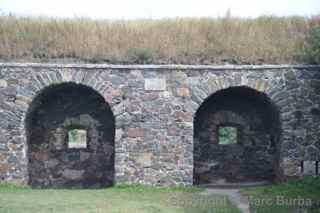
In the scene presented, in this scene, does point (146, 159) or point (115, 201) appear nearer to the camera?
point (115, 201)

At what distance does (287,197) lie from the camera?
8.00 m

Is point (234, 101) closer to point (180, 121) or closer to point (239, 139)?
point (239, 139)

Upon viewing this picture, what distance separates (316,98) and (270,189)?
2.18 meters

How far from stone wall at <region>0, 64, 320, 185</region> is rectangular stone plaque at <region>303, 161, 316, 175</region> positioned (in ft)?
0.07

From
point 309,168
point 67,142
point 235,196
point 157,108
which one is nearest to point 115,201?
point 157,108

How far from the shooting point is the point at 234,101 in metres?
10.4

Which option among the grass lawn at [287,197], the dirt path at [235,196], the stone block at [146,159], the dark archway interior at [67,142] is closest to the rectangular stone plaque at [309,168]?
the grass lawn at [287,197]

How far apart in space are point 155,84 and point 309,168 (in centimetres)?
357

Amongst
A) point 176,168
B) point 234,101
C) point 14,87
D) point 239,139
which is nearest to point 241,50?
point 234,101

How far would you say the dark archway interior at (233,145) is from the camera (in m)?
10.3

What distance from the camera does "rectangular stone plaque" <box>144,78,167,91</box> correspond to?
929 centimetres

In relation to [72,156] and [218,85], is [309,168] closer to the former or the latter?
[218,85]

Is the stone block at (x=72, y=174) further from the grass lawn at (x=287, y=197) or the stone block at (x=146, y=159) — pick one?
the grass lawn at (x=287, y=197)

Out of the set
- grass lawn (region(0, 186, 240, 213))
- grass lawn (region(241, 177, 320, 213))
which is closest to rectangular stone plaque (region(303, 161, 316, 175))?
grass lawn (region(241, 177, 320, 213))
